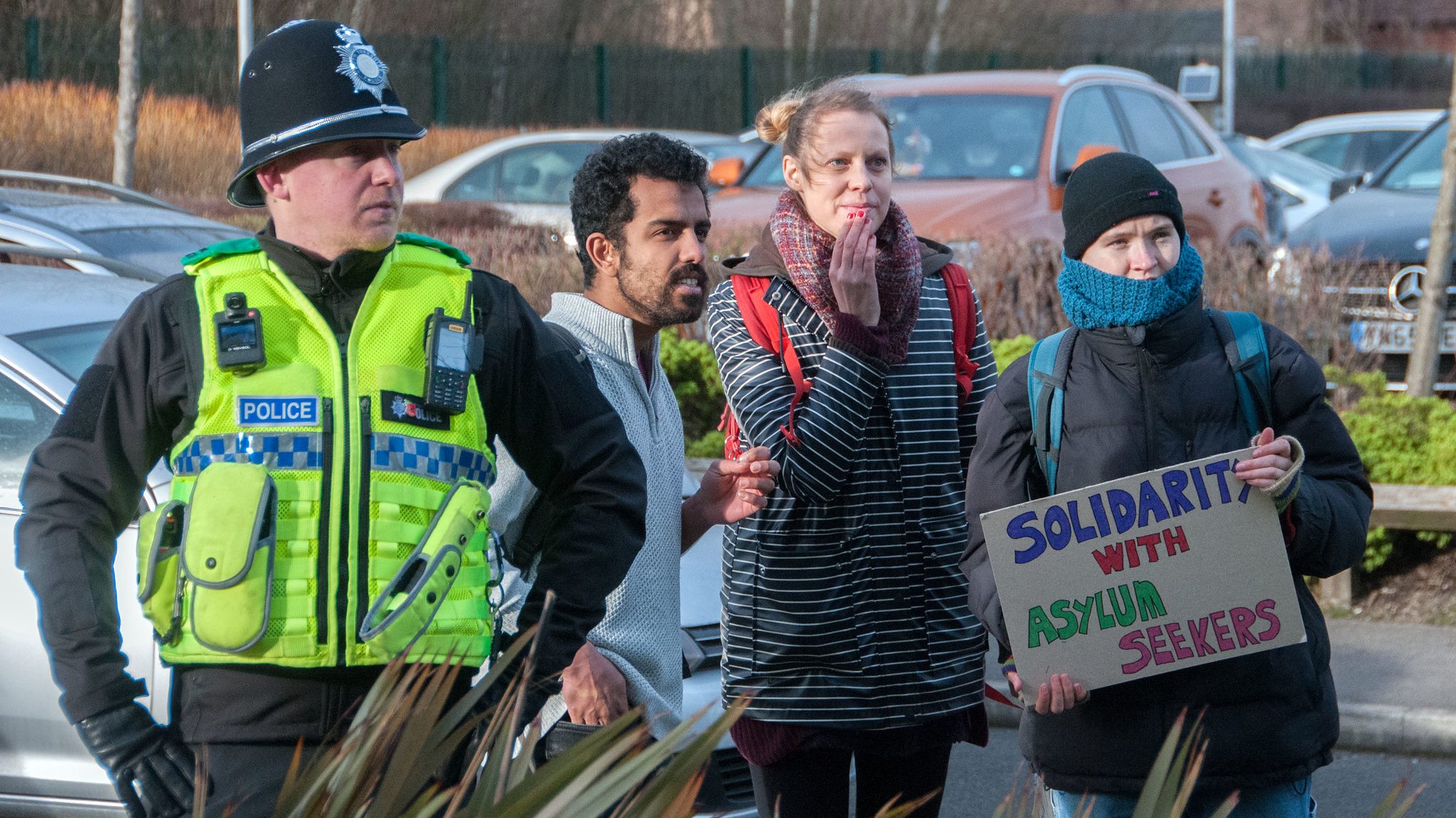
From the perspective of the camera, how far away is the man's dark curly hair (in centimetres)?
310

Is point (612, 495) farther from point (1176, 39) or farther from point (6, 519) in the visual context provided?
point (1176, 39)

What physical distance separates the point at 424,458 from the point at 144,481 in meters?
0.43

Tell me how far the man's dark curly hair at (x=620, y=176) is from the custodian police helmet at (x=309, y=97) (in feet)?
2.18

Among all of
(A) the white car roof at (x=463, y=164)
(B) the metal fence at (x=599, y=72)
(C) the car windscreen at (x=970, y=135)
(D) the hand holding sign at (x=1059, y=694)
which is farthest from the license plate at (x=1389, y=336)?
(B) the metal fence at (x=599, y=72)

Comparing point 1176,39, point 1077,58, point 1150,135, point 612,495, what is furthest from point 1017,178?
point 1176,39

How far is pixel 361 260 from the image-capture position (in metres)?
2.40

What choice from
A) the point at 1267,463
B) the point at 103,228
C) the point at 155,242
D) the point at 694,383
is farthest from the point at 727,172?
the point at 1267,463

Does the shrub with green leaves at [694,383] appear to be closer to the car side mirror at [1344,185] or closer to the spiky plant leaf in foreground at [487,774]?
the car side mirror at [1344,185]

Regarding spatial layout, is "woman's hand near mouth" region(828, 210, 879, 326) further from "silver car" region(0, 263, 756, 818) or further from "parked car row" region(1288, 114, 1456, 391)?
"parked car row" region(1288, 114, 1456, 391)

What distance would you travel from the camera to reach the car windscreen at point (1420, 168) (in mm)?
10219

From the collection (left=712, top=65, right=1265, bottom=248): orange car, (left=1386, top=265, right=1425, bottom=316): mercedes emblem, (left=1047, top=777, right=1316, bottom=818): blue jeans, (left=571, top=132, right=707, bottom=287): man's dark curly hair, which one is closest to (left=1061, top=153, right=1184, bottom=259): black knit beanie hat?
(left=571, top=132, right=707, bottom=287): man's dark curly hair

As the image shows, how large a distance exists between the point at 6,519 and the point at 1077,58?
39.9 m

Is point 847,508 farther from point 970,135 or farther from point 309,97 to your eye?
point 970,135

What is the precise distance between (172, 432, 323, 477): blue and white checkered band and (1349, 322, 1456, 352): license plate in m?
6.87
